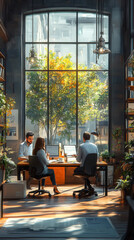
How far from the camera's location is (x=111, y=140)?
9906 millimetres

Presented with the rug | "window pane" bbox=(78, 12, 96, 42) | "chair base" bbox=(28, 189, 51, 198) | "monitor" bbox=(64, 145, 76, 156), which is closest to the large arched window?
"window pane" bbox=(78, 12, 96, 42)

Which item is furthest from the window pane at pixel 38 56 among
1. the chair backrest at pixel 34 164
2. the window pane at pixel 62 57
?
the chair backrest at pixel 34 164

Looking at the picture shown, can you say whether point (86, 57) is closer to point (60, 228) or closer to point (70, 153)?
point (70, 153)

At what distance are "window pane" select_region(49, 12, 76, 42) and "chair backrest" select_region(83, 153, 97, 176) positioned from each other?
14.6 feet

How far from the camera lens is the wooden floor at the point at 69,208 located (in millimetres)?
5641

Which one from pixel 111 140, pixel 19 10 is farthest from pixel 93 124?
pixel 19 10

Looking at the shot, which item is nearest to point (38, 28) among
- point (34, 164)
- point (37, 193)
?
point (34, 164)

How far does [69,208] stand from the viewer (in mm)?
6230

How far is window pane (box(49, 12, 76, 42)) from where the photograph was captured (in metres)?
10.1

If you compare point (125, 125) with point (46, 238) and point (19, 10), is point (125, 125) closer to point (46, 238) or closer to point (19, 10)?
point (19, 10)

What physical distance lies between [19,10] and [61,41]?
1.60m

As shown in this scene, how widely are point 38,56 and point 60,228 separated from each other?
6298 millimetres

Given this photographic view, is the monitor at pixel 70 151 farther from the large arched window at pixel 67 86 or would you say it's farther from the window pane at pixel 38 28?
the window pane at pixel 38 28

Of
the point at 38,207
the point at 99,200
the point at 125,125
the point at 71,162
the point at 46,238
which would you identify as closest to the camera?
the point at 46,238
